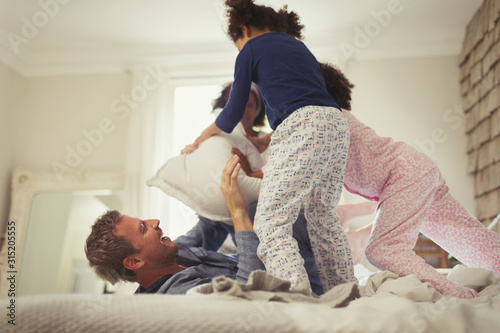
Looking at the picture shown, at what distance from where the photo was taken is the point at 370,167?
1623 mm

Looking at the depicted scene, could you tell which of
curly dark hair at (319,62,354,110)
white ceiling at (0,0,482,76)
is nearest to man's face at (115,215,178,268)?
curly dark hair at (319,62,354,110)

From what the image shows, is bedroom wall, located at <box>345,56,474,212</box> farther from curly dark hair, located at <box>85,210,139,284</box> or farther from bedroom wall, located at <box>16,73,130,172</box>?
curly dark hair, located at <box>85,210,139,284</box>

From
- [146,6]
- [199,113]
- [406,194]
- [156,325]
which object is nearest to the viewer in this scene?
[156,325]

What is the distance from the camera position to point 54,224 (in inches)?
161

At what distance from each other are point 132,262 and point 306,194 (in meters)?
0.59

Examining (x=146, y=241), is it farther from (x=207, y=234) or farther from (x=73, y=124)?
(x=73, y=124)

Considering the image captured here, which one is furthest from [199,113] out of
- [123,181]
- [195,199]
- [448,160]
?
[195,199]

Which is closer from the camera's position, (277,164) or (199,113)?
(277,164)

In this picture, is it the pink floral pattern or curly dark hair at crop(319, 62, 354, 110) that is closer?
the pink floral pattern

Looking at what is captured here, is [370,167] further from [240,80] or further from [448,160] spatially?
[448,160]

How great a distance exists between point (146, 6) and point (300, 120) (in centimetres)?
292

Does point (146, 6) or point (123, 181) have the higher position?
point (146, 6)

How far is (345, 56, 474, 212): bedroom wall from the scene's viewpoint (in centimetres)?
400

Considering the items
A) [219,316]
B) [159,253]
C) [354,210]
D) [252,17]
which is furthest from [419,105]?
[219,316]
